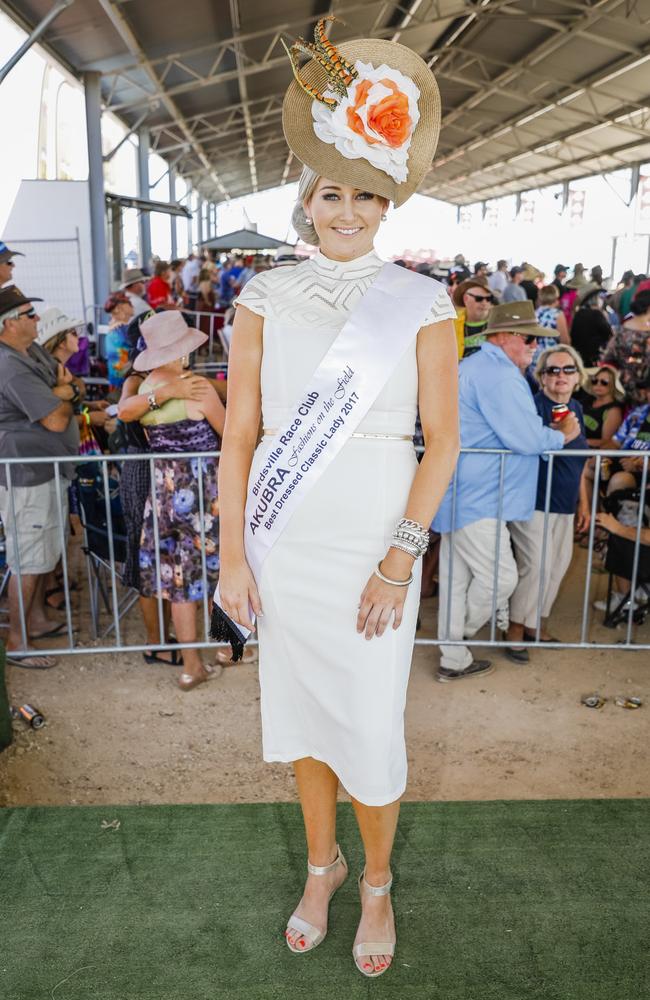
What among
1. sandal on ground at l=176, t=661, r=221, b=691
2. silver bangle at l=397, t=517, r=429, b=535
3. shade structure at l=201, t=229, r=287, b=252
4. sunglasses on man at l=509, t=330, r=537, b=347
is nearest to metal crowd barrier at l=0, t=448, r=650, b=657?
sandal on ground at l=176, t=661, r=221, b=691

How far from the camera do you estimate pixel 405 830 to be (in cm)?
229

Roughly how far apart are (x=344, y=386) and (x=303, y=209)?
15.2 inches

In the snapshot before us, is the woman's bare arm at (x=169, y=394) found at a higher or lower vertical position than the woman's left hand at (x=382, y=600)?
higher

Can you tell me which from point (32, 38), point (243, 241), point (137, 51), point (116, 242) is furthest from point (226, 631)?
point (243, 241)

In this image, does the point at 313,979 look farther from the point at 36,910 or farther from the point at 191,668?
the point at 191,668

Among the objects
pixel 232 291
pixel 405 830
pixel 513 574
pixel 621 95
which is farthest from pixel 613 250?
pixel 405 830

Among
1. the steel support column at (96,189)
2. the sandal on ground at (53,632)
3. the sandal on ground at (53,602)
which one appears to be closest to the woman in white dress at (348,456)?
the sandal on ground at (53,632)

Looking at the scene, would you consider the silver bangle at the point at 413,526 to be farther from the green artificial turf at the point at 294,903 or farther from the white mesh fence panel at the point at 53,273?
the white mesh fence panel at the point at 53,273

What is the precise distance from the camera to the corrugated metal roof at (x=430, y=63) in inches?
402

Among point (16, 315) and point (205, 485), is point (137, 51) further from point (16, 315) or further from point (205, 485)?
point (205, 485)

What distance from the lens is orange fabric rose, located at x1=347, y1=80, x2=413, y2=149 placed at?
1.41 metres

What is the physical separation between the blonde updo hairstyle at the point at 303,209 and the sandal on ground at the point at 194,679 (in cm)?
228

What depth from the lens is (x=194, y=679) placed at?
3.50 meters

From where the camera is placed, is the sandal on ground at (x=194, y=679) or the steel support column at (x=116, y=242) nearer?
the sandal on ground at (x=194, y=679)
